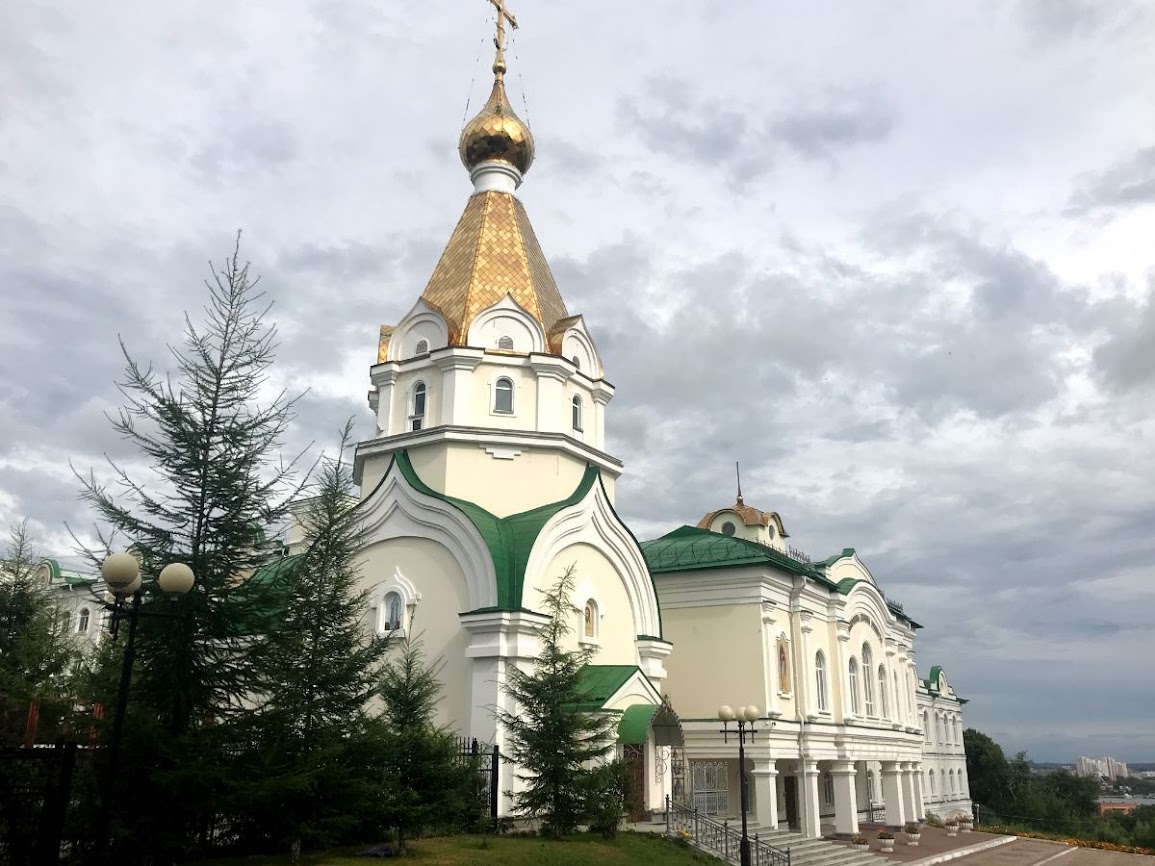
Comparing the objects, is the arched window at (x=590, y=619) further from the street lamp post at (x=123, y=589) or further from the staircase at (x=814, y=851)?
the street lamp post at (x=123, y=589)

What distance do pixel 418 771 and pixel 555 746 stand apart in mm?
2394

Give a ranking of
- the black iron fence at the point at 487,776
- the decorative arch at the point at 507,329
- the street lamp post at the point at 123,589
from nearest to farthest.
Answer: the street lamp post at the point at 123,589, the black iron fence at the point at 487,776, the decorative arch at the point at 507,329

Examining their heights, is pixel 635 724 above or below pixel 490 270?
below

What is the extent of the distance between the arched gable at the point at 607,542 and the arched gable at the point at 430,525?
1161 millimetres

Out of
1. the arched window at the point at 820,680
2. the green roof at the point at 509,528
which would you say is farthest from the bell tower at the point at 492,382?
the arched window at the point at 820,680

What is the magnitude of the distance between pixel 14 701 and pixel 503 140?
16.1 metres

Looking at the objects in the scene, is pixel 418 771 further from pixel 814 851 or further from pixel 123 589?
pixel 814 851

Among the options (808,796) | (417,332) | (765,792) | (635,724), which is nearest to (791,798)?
(808,796)

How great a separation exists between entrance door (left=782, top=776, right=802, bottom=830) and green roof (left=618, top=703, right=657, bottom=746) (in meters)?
10.6

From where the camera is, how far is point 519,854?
13.2 metres

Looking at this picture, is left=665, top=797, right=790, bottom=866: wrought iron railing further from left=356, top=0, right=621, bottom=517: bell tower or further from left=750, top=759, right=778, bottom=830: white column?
left=356, top=0, right=621, bottom=517: bell tower

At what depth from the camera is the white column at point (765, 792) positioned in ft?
72.2

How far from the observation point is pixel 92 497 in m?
11.2

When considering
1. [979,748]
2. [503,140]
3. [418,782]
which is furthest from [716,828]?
[979,748]
